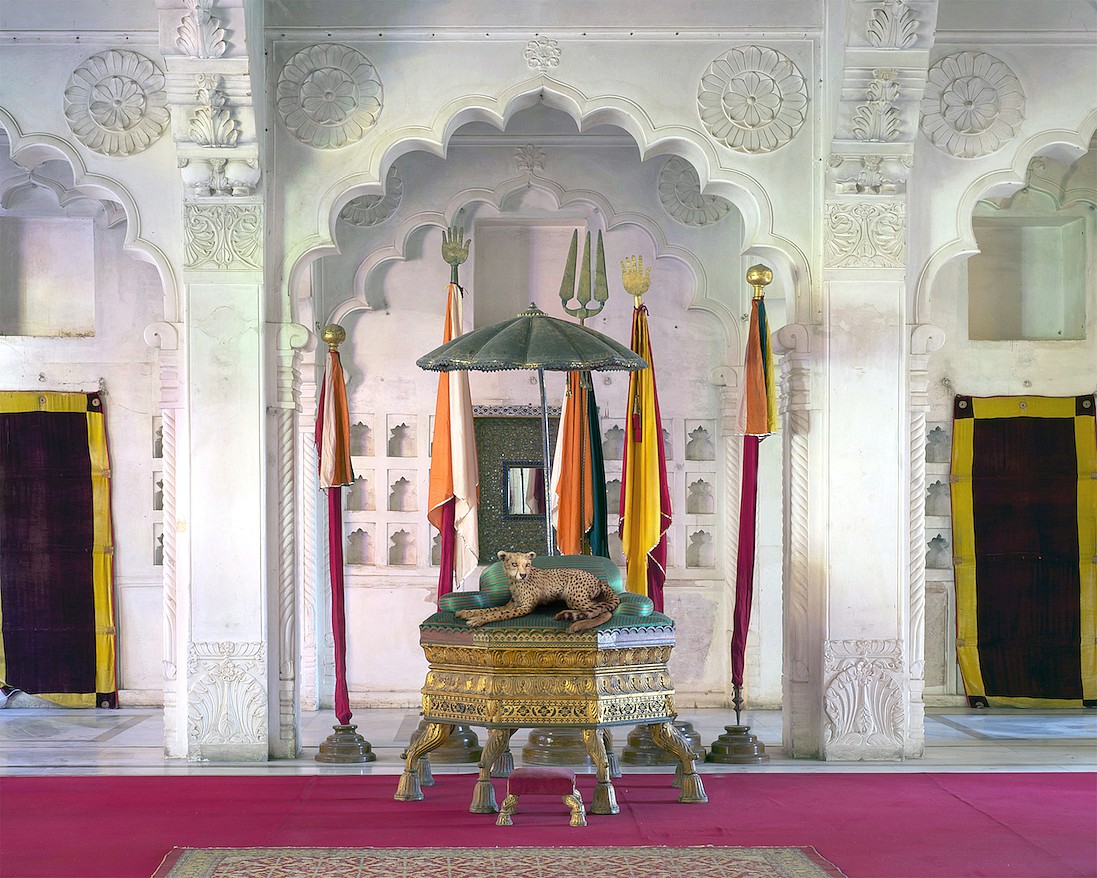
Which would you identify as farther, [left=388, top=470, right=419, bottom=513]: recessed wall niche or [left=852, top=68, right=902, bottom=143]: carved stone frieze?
[left=388, top=470, right=419, bottom=513]: recessed wall niche

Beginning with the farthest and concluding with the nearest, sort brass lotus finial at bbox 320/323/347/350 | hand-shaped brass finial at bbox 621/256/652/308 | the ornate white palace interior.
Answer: hand-shaped brass finial at bbox 621/256/652/308 < brass lotus finial at bbox 320/323/347/350 < the ornate white palace interior

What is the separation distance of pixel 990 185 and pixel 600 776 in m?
3.81

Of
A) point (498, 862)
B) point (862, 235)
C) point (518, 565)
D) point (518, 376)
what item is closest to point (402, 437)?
point (518, 376)

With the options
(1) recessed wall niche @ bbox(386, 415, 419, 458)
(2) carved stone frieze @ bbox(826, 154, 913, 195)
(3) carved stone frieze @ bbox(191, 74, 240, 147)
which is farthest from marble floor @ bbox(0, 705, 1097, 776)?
(3) carved stone frieze @ bbox(191, 74, 240, 147)

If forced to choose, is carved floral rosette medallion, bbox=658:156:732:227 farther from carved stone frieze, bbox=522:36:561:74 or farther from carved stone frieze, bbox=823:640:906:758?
carved stone frieze, bbox=823:640:906:758

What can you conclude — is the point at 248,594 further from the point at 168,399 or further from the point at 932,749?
the point at 932,749

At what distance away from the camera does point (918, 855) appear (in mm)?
4844

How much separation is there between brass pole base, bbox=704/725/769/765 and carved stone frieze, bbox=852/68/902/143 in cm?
316

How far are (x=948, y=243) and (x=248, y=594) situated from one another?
4.17 meters

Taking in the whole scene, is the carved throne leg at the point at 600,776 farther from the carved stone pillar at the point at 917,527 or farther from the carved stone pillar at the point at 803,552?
the carved stone pillar at the point at 917,527

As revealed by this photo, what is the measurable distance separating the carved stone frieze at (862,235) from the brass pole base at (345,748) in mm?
3546

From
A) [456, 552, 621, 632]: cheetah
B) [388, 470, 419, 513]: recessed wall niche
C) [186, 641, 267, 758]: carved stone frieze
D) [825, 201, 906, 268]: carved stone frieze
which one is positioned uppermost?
[825, 201, 906, 268]: carved stone frieze

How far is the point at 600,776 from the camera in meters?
5.42

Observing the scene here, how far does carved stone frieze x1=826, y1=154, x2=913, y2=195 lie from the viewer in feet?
22.1
